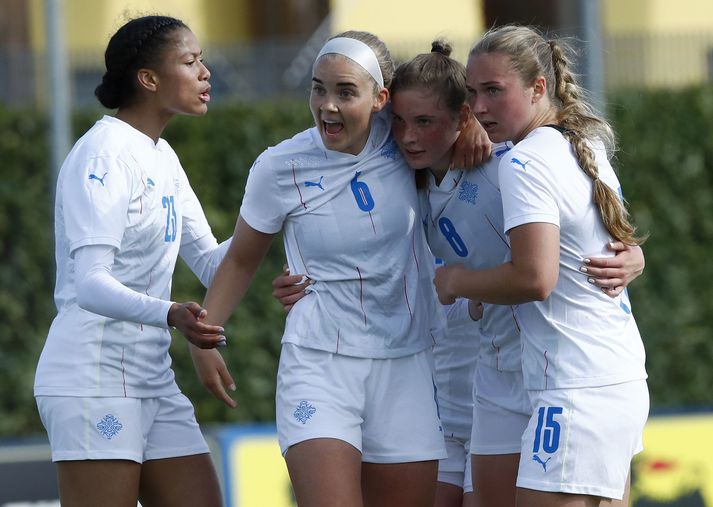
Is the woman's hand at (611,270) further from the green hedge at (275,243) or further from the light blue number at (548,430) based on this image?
the green hedge at (275,243)

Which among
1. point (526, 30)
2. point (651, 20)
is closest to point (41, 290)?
point (526, 30)

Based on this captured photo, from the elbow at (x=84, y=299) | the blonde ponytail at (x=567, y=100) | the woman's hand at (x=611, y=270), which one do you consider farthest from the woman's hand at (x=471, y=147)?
the elbow at (x=84, y=299)

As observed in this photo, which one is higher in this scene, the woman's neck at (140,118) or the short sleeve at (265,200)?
the woman's neck at (140,118)

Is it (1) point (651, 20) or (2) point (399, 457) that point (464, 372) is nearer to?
(2) point (399, 457)

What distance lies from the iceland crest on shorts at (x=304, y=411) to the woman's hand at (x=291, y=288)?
1.14ft

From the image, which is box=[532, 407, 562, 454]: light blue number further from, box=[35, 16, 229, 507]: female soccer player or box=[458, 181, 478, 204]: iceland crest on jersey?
box=[35, 16, 229, 507]: female soccer player

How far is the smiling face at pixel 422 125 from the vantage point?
4.27 meters

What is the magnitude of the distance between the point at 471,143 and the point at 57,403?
62.1 inches

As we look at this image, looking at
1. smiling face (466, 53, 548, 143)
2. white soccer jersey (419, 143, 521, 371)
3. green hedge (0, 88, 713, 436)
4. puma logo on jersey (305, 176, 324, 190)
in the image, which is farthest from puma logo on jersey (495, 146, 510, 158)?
green hedge (0, 88, 713, 436)

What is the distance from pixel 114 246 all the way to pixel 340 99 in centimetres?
85

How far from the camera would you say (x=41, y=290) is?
31.4 feet

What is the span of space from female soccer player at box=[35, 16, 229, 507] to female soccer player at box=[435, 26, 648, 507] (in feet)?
3.11

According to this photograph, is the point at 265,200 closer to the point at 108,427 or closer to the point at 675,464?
the point at 108,427

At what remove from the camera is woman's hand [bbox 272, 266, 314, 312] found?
14.0 feet
